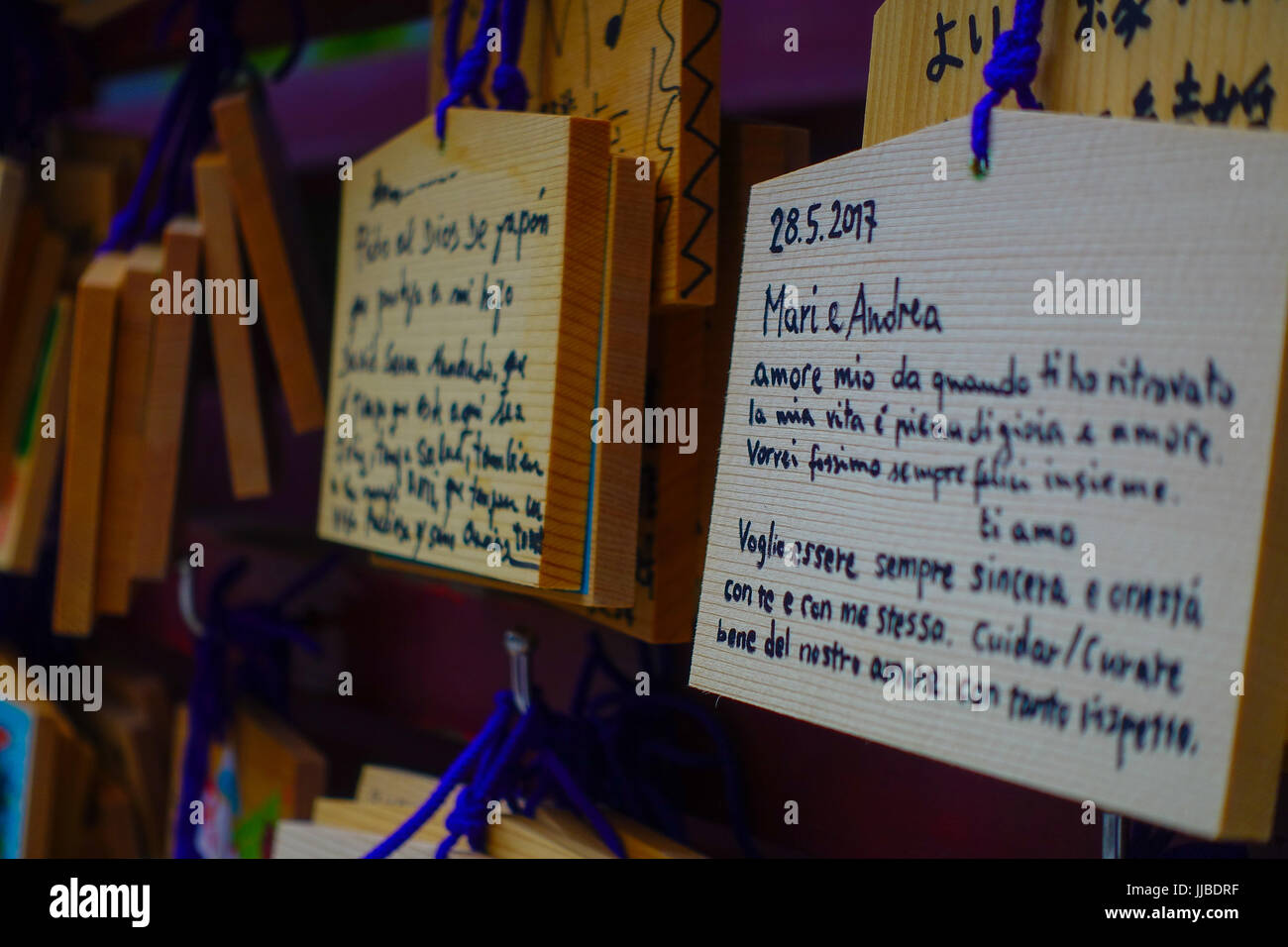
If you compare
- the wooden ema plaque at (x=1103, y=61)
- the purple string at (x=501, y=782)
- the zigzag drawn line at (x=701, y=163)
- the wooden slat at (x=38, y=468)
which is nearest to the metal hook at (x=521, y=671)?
the purple string at (x=501, y=782)

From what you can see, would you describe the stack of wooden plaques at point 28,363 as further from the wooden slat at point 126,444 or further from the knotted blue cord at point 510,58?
the knotted blue cord at point 510,58

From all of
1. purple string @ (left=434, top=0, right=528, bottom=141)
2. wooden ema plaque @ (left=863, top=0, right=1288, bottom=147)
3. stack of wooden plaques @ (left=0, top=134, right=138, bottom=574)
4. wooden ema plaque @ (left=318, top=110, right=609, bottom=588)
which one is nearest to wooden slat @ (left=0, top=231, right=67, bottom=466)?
stack of wooden plaques @ (left=0, top=134, right=138, bottom=574)

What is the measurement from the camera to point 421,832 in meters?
0.56

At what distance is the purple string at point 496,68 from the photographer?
0.50 metres

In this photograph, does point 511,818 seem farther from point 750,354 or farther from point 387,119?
point 387,119

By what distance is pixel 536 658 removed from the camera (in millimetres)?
739

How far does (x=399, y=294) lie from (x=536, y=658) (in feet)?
0.97

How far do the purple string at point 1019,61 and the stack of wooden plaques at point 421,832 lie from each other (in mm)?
369

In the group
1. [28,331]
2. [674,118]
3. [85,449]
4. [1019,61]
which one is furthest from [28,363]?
[1019,61]

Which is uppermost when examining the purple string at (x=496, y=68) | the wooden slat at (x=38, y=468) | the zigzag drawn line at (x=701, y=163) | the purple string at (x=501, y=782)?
the purple string at (x=496, y=68)

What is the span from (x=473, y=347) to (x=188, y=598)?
44 cm

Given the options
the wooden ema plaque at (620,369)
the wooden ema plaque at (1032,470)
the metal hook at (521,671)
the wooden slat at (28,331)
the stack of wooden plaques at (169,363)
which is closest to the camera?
the wooden ema plaque at (1032,470)

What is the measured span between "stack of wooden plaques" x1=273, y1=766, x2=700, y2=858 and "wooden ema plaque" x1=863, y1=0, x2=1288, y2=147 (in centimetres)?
36

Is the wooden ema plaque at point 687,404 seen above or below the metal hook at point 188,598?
above
